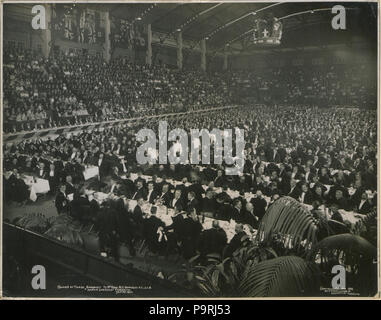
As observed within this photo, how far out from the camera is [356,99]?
717cm

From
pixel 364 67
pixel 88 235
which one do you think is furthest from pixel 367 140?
pixel 88 235

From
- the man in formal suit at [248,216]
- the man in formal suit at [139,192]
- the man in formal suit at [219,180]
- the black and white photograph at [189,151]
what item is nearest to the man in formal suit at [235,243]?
the black and white photograph at [189,151]

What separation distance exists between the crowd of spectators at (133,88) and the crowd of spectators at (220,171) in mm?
381

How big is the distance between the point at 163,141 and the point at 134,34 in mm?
2507

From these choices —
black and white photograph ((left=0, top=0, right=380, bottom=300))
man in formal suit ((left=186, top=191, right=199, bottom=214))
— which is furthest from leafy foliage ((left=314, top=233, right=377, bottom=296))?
man in formal suit ((left=186, top=191, right=199, bottom=214))

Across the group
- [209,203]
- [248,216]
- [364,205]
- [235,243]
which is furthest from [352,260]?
[209,203]

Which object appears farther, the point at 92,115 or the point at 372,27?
the point at 92,115

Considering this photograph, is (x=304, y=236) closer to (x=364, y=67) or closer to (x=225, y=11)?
(x=364, y=67)

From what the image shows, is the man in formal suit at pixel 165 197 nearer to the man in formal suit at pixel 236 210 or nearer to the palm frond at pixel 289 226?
the man in formal suit at pixel 236 210

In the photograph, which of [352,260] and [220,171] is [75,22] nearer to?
[220,171]

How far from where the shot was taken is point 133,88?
764 cm

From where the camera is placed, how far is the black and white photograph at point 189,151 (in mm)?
6734

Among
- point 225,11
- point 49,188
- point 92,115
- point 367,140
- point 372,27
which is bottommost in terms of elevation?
point 49,188

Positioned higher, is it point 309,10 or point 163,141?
point 309,10
